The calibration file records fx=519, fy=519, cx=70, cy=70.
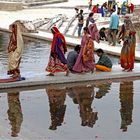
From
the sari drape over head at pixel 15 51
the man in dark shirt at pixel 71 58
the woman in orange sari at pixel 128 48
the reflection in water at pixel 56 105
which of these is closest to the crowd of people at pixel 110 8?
the woman in orange sari at pixel 128 48

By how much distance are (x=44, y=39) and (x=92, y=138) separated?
42.7 ft

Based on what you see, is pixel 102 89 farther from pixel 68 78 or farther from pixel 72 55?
pixel 72 55

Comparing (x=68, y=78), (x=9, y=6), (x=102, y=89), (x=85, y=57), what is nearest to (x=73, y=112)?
(x=102, y=89)

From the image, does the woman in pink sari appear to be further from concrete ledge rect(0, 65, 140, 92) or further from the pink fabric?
the pink fabric

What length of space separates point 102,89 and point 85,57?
1.14 metres

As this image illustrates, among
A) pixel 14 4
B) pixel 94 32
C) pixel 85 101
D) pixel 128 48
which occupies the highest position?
pixel 128 48

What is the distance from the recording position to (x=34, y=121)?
9.92 metres

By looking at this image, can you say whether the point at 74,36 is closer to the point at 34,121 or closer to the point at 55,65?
the point at 55,65

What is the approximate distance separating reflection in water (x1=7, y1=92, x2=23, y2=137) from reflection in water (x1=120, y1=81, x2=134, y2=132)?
196cm

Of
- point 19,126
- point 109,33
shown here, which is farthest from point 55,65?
point 109,33

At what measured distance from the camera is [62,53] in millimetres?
12945

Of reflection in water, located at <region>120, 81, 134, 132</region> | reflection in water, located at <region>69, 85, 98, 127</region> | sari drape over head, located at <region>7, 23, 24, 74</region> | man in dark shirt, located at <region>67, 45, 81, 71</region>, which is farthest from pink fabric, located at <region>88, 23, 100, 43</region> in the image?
sari drape over head, located at <region>7, 23, 24, 74</region>

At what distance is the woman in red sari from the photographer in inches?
506

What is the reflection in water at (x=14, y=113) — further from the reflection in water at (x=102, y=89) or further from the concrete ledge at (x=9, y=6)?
the concrete ledge at (x=9, y=6)
